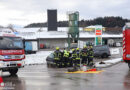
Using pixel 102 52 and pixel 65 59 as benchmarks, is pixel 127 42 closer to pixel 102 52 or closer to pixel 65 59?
pixel 65 59

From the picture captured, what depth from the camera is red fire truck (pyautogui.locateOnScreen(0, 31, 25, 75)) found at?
43.2 feet

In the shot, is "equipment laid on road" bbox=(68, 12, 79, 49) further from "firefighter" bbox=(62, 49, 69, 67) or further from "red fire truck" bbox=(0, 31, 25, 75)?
"red fire truck" bbox=(0, 31, 25, 75)

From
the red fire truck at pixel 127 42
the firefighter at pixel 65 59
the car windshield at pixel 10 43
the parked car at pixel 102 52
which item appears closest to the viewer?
the car windshield at pixel 10 43

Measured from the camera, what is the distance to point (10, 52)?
13398 mm

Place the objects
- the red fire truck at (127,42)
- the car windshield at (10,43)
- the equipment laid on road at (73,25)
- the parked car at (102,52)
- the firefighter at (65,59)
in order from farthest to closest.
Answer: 1. the equipment laid on road at (73,25)
2. the parked car at (102,52)
3. the firefighter at (65,59)
4. the red fire truck at (127,42)
5. the car windshield at (10,43)

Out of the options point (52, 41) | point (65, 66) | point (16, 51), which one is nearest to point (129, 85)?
point (16, 51)

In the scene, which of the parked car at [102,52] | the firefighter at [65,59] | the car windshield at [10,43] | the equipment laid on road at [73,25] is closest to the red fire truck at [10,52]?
the car windshield at [10,43]

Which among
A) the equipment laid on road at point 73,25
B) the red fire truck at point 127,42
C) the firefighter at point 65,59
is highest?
the equipment laid on road at point 73,25

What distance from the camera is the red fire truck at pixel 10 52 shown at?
519 inches

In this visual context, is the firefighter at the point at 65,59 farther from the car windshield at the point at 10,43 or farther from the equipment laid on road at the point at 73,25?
the equipment laid on road at the point at 73,25

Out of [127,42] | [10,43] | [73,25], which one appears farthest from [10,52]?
[73,25]

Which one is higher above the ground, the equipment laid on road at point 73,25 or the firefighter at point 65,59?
the equipment laid on road at point 73,25

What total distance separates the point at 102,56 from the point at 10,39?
1727cm

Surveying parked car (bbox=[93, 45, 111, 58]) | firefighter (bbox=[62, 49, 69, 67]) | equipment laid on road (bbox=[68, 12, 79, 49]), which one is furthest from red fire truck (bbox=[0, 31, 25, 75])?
equipment laid on road (bbox=[68, 12, 79, 49])
